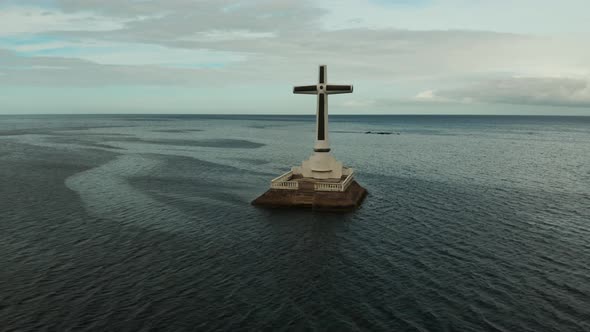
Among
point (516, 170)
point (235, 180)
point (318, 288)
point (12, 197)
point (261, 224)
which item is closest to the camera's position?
point (318, 288)

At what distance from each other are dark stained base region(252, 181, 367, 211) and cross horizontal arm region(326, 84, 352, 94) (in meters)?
12.1

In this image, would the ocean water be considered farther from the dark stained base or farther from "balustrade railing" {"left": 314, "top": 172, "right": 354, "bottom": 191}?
"balustrade railing" {"left": 314, "top": 172, "right": 354, "bottom": 191}

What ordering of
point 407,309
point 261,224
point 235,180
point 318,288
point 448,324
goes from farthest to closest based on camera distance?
1. point 235,180
2. point 261,224
3. point 318,288
4. point 407,309
5. point 448,324

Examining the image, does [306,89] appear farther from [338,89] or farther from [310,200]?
[310,200]

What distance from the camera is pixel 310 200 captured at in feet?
148

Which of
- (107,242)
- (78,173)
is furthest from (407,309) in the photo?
(78,173)

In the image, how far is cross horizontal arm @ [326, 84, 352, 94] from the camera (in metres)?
46.7

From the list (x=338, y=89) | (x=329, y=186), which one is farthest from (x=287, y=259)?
(x=338, y=89)

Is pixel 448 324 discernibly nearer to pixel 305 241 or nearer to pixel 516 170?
pixel 305 241

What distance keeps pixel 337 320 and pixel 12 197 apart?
4695 centimetres

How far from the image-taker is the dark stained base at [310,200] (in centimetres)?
4450

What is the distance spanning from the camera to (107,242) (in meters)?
33.6

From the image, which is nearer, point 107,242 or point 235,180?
point 107,242

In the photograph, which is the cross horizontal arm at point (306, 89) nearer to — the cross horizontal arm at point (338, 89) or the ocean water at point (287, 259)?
the cross horizontal arm at point (338, 89)
